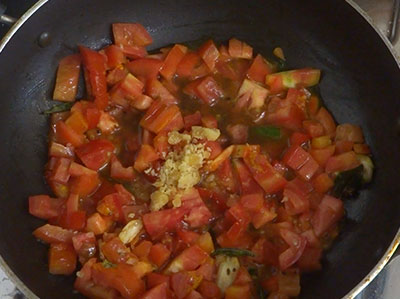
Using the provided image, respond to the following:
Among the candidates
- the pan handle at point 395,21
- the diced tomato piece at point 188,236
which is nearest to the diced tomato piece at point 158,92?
the diced tomato piece at point 188,236

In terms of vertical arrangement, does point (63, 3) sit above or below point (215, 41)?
above

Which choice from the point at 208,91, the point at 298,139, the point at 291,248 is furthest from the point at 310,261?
the point at 208,91

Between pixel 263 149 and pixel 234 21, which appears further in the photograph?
pixel 234 21

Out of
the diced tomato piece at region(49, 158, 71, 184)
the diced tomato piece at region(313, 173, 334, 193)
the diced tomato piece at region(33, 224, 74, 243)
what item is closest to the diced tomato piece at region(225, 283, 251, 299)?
the diced tomato piece at region(313, 173, 334, 193)

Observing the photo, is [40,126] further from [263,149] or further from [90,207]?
[263,149]

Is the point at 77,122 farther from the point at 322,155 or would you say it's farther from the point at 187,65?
the point at 322,155

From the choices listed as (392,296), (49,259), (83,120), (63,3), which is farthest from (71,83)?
(392,296)

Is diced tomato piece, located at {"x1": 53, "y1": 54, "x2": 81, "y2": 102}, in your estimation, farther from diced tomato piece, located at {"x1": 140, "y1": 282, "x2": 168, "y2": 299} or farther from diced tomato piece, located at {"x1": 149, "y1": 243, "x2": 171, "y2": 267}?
diced tomato piece, located at {"x1": 140, "y1": 282, "x2": 168, "y2": 299}

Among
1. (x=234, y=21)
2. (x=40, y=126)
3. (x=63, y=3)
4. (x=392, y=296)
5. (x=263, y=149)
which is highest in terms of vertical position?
(x=63, y=3)
